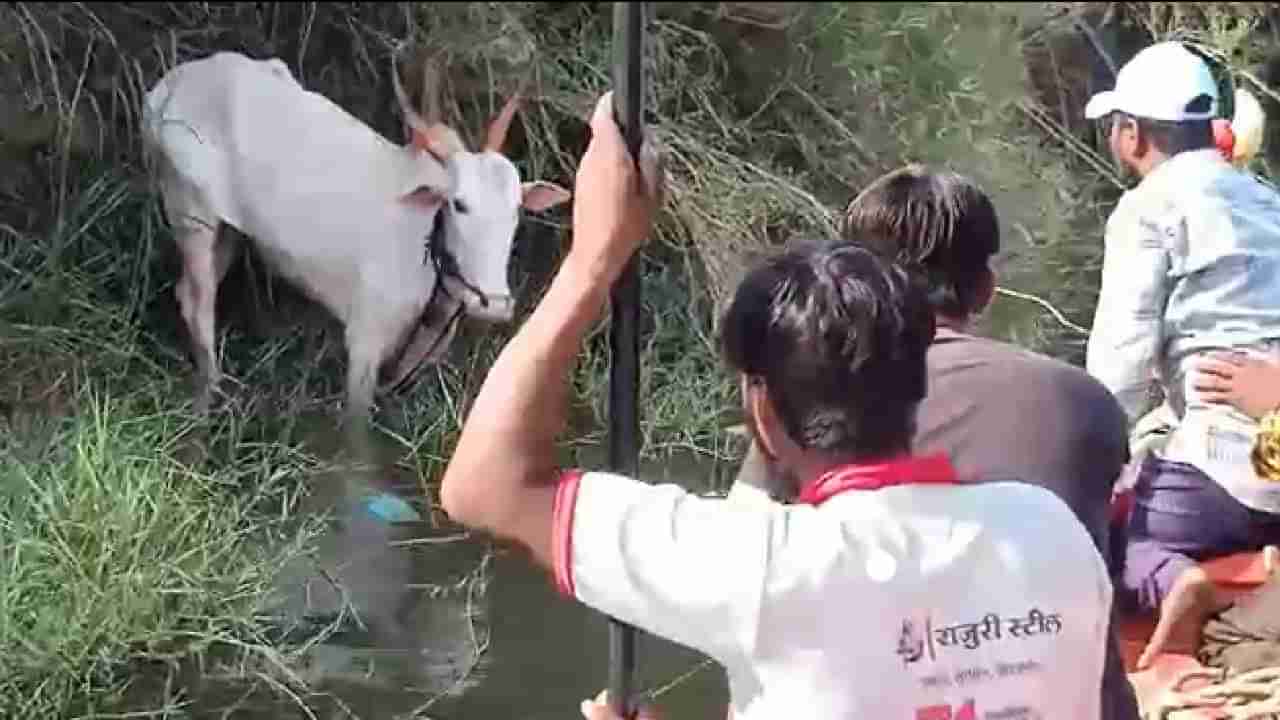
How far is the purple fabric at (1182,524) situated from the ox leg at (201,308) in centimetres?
104

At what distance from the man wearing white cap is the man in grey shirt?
18.2 inches

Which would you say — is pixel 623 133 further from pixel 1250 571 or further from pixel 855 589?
pixel 1250 571

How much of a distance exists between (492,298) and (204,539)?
1.20ft

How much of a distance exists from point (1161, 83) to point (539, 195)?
758 mm

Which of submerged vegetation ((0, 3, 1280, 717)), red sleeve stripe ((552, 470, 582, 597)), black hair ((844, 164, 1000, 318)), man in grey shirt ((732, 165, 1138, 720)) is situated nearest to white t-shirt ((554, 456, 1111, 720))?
red sleeve stripe ((552, 470, 582, 597))

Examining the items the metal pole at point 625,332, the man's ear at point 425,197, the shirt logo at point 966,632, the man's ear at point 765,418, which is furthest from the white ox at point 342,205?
the shirt logo at point 966,632

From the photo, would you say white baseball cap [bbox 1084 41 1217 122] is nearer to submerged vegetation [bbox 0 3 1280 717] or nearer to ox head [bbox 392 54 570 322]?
submerged vegetation [bbox 0 3 1280 717]

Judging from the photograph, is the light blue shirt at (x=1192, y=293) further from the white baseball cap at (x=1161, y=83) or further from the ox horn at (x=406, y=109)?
the ox horn at (x=406, y=109)

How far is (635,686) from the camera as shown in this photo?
1.36 meters

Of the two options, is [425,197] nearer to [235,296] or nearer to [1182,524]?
[235,296]

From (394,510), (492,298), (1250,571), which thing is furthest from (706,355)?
(1250,571)

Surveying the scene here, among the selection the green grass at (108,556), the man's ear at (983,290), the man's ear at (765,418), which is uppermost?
the man's ear at (765,418)

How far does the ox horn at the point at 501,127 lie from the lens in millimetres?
1884

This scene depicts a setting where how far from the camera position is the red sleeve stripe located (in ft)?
3.63
